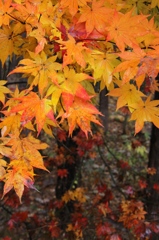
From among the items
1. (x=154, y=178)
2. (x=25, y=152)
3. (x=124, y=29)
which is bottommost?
(x=154, y=178)

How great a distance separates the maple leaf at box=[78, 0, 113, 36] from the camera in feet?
4.94

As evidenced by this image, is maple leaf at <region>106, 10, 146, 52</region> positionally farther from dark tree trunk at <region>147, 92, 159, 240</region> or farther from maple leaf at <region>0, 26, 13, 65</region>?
dark tree trunk at <region>147, 92, 159, 240</region>

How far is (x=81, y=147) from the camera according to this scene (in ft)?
13.5

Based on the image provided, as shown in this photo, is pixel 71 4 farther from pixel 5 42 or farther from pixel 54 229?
pixel 54 229

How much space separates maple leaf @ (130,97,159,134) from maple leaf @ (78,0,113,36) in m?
0.43

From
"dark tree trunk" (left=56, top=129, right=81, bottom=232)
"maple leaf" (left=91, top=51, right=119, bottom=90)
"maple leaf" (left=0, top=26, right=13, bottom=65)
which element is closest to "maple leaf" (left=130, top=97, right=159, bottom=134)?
"maple leaf" (left=91, top=51, right=119, bottom=90)

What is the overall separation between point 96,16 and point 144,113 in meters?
0.55

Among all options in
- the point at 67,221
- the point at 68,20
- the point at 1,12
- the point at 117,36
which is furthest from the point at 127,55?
the point at 67,221

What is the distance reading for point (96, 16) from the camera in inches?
60.0

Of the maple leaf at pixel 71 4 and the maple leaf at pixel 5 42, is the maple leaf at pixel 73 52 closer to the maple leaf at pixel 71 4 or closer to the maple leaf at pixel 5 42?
the maple leaf at pixel 71 4

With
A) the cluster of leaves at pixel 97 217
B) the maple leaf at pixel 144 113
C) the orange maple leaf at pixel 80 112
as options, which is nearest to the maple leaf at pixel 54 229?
the cluster of leaves at pixel 97 217

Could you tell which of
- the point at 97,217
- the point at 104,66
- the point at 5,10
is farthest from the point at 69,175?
the point at 5,10

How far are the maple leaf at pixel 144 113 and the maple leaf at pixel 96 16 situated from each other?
1.41 ft

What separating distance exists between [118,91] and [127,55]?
35 centimetres
